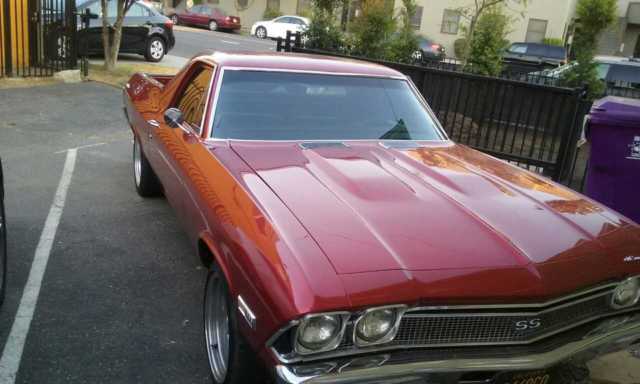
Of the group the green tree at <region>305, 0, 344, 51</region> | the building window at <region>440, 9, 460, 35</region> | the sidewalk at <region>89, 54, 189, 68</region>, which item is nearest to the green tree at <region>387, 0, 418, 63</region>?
the green tree at <region>305, 0, 344, 51</region>

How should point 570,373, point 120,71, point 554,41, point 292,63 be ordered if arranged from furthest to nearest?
point 554,41, point 120,71, point 292,63, point 570,373

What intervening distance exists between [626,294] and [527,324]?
0.67 m

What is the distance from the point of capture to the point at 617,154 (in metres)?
5.14

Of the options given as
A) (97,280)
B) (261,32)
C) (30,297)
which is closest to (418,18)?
(261,32)

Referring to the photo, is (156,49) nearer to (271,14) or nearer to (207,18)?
(207,18)

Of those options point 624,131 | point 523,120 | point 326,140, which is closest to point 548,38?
point 523,120

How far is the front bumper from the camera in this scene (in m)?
2.14

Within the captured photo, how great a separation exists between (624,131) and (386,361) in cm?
387

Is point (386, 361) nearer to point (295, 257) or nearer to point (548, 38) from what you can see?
point (295, 257)

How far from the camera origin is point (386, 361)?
7.32ft

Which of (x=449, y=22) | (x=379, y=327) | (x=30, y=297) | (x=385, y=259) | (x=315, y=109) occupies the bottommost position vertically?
(x=30, y=297)

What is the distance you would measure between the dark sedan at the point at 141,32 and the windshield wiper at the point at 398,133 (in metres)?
12.1

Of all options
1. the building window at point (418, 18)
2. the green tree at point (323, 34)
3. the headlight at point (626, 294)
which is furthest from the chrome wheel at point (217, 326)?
the building window at point (418, 18)

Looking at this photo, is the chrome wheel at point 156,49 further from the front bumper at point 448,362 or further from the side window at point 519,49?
the front bumper at point 448,362
